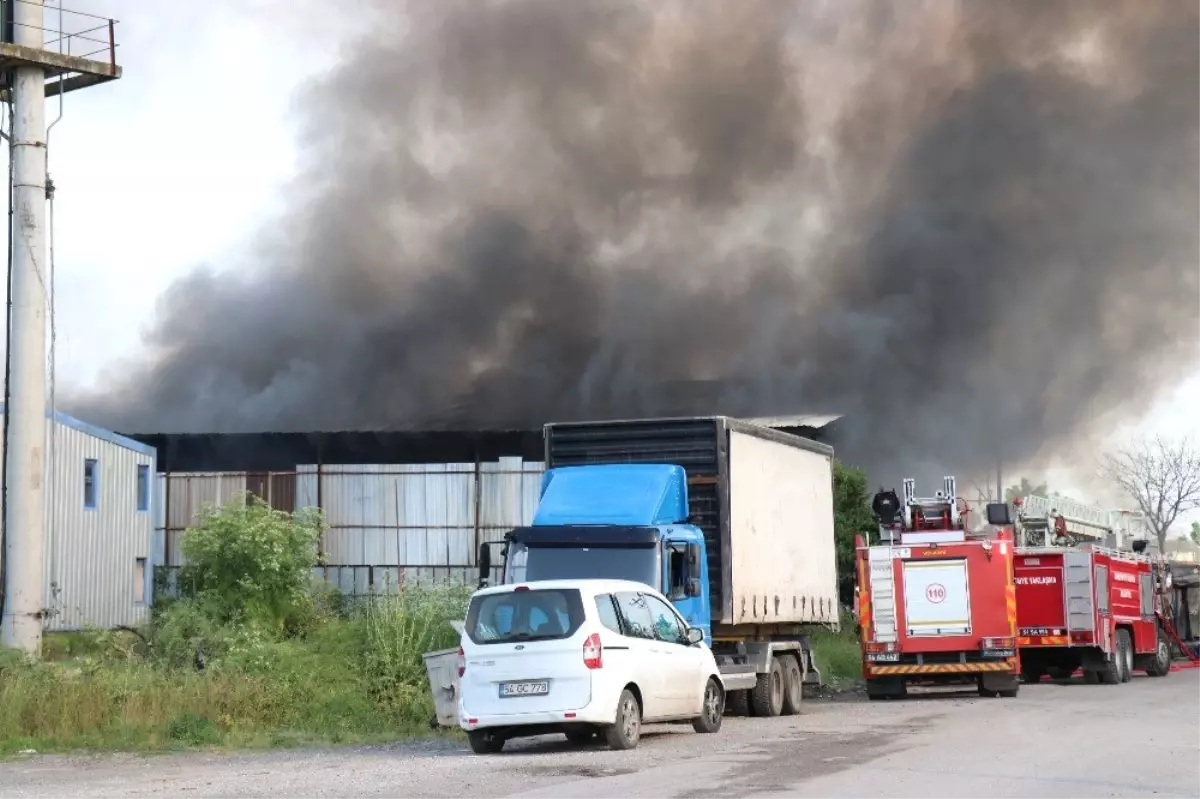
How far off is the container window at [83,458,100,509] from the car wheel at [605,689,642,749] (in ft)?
71.3

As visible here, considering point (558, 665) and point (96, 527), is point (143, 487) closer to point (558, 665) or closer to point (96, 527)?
point (96, 527)

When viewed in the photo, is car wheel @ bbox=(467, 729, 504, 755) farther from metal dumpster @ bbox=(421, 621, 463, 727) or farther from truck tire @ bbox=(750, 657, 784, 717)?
truck tire @ bbox=(750, 657, 784, 717)

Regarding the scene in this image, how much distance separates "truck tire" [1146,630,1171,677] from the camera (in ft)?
103

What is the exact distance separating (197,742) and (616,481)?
5970 mm

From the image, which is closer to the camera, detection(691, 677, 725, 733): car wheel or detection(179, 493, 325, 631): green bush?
detection(691, 677, 725, 733): car wheel

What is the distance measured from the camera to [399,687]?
21109mm

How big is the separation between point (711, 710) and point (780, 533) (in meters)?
4.79

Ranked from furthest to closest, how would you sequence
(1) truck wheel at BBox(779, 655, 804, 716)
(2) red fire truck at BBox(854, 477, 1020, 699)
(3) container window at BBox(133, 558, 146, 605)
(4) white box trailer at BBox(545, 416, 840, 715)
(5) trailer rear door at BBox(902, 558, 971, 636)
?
(3) container window at BBox(133, 558, 146, 605)
(5) trailer rear door at BBox(902, 558, 971, 636)
(2) red fire truck at BBox(854, 477, 1020, 699)
(1) truck wheel at BBox(779, 655, 804, 716)
(4) white box trailer at BBox(545, 416, 840, 715)

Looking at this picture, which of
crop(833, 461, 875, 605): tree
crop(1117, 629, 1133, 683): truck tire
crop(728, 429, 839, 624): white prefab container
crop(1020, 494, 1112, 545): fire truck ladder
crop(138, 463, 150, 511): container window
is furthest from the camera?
crop(833, 461, 875, 605): tree

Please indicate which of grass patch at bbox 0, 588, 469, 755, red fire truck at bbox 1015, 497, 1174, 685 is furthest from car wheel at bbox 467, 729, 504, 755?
red fire truck at bbox 1015, 497, 1174, 685

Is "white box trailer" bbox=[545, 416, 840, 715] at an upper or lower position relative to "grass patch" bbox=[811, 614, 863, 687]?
upper

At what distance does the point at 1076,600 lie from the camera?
27.4 m

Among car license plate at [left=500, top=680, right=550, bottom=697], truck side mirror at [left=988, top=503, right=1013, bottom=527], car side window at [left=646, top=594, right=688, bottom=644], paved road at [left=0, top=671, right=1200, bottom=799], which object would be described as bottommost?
paved road at [left=0, top=671, right=1200, bottom=799]

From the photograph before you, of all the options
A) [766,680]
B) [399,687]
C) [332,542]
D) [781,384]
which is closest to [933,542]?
[766,680]
